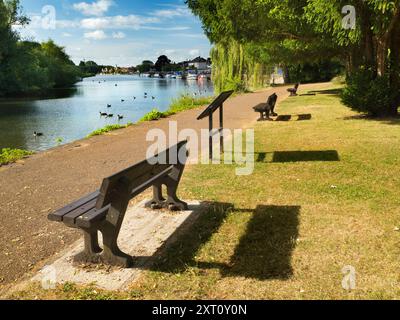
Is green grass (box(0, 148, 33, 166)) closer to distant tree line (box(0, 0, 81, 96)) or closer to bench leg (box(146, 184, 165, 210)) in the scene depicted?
bench leg (box(146, 184, 165, 210))

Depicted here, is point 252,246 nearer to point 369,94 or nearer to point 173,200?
point 173,200

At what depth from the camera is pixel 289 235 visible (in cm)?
Result: 455

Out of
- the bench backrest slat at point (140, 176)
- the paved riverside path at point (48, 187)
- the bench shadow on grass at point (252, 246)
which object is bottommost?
the paved riverside path at point (48, 187)

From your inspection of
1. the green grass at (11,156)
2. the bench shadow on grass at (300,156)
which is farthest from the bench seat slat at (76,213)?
the green grass at (11,156)

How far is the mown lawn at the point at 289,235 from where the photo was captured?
349 cm

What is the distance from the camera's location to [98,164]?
862cm

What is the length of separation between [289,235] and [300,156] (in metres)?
4.18

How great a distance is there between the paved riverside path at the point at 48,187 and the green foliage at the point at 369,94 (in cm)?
351

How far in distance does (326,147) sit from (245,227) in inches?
203

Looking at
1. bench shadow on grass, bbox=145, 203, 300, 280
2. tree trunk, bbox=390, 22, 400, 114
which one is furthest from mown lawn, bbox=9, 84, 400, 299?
tree trunk, bbox=390, 22, 400, 114

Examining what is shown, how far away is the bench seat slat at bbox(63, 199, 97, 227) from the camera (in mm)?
3715

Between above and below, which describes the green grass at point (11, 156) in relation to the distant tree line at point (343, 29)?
below

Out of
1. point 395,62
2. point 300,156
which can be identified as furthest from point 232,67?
point 300,156

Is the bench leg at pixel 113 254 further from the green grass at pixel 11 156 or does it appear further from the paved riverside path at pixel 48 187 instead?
the green grass at pixel 11 156
